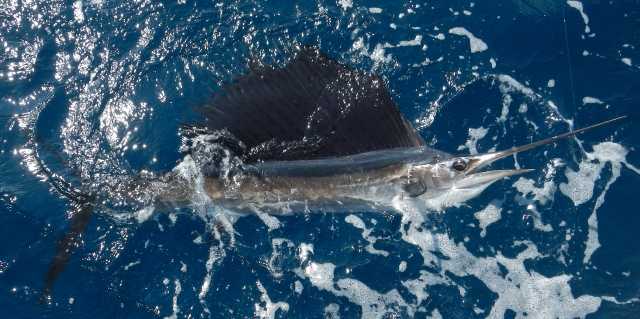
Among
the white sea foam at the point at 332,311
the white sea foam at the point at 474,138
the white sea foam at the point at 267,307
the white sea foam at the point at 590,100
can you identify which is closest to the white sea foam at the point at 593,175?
the white sea foam at the point at 590,100

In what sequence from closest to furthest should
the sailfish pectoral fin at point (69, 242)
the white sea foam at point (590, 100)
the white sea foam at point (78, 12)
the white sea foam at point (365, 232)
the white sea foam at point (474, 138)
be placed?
→ the sailfish pectoral fin at point (69, 242) → the white sea foam at point (365, 232) → the white sea foam at point (474, 138) → the white sea foam at point (590, 100) → the white sea foam at point (78, 12)

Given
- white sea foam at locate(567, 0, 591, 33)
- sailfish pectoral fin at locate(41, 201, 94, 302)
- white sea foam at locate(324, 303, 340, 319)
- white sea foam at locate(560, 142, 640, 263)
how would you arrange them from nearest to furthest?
white sea foam at locate(324, 303, 340, 319)
sailfish pectoral fin at locate(41, 201, 94, 302)
white sea foam at locate(560, 142, 640, 263)
white sea foam at locate(567, 0, 591, 33)

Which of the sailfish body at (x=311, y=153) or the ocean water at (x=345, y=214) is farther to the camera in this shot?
the sailfish body at (x=311, y=153)

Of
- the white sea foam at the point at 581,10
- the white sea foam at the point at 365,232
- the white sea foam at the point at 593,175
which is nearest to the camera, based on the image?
the white sea foam at the point at 365,232

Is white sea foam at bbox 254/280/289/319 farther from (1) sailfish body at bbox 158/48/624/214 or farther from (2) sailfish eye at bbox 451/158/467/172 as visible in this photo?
(2) sailfish eye at bbox 451/158/467/172

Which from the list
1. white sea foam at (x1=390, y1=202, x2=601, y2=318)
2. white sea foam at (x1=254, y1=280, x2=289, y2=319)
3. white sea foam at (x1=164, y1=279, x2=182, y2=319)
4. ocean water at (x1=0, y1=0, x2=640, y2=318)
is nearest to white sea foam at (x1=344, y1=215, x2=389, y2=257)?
ocean water at (x1=0, y1=0, x2=640, y2=318)

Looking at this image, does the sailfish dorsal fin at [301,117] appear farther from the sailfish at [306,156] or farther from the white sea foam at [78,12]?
the white sea foam at [78,12]

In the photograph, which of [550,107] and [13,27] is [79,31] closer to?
[13,27]
